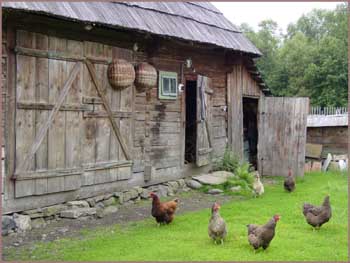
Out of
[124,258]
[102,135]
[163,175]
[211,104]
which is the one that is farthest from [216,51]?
[124,258]

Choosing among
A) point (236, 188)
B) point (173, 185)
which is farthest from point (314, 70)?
point (173, 185)

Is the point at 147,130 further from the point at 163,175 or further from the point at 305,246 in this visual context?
the point at 305,246

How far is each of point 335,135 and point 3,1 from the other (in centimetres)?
1370

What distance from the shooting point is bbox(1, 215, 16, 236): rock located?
800cm

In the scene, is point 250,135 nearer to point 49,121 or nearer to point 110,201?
point 110,201

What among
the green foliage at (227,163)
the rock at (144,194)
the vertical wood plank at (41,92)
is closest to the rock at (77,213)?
the vertical wood plank at (41,92)

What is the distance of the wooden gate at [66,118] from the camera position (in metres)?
8.45

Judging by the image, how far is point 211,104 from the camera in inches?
553

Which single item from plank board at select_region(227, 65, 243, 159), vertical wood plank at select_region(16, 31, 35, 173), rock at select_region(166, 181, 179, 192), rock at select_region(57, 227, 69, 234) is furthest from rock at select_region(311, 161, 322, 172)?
vertical wood plank at select_region(16, 31, 35, 173)

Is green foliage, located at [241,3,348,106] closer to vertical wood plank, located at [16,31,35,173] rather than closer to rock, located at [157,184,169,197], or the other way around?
rock, located at [157,184,169,197]

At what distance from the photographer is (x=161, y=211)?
8766 millimetres

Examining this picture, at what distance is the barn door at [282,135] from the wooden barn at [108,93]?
1.51m

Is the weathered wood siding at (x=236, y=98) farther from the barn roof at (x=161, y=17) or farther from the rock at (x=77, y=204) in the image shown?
the rock at (x=77, y=204)

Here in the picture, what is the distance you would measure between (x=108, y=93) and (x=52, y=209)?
2.57 metres
